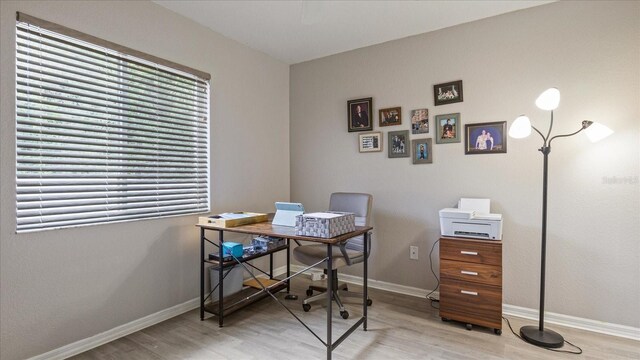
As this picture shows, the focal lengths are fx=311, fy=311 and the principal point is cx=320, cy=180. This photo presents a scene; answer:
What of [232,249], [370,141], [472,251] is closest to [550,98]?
[472,251]

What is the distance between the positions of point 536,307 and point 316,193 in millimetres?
A: 2301

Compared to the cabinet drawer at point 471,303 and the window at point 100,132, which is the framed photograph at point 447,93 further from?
the window at point 100,132

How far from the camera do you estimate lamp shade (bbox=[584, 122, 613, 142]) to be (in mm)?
2098

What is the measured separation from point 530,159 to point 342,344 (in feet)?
6.80

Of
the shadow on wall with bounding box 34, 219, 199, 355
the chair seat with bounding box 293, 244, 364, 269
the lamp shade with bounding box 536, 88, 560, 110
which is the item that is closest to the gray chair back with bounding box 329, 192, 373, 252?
the chair seat with bounding box 293, 244, 364, 269

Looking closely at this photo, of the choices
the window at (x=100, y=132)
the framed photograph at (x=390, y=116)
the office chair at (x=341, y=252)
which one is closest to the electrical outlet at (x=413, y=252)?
the office chair at (x=341, y=252)

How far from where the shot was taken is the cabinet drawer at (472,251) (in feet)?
7.43

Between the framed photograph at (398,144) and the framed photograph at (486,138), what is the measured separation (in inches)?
21.3

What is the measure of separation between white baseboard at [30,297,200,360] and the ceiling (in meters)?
2.47

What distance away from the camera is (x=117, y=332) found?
2.22 meters

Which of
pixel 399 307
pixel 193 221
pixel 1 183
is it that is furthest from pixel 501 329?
pixel 1 183

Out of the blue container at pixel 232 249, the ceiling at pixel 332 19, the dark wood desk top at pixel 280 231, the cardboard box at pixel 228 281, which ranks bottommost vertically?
the cardboard box at pixel 228 281

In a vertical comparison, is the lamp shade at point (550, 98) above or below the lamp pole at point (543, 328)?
above

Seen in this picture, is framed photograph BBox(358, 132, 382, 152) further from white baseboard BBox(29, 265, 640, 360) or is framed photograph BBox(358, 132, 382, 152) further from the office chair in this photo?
white baseboard BBox(29, 265, 640, 360)
